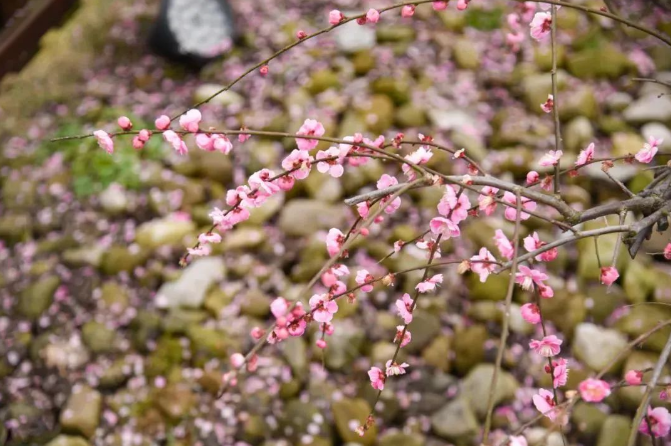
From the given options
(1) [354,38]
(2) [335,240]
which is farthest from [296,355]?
(1) [354,38]

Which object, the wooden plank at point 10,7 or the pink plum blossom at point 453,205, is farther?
the wooden plank at point 10,7

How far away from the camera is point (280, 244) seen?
351 cm

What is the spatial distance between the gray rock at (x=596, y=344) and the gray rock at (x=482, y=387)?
0.37 metres

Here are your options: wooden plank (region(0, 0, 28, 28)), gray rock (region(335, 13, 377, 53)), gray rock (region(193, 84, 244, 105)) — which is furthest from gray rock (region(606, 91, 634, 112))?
wooden plank (region(0, 0, 28, 28))

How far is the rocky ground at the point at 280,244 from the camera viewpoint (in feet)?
9.25

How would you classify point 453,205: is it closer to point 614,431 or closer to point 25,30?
point 614,431

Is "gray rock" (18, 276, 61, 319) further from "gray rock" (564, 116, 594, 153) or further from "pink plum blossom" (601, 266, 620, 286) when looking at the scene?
"gray rock" (564, 116, 594, 153)

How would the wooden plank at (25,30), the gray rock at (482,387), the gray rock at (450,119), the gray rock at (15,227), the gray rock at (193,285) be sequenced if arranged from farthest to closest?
1. the wooden plank at (25,30)
2. the gray rock at (450,119)
3. the gray rock at (15,227)
4. the gray rock at (193,285)
5. the gray rock at (482,387)

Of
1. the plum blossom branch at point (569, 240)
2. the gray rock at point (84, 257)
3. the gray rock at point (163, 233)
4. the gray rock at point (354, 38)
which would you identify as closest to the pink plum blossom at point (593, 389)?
the plum blossom branch at point (569, 240)

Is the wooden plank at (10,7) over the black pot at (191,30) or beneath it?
over

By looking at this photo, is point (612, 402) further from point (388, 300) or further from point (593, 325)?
point (388, 300)

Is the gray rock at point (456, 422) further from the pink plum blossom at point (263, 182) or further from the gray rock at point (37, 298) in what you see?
the gray rock at point (37, 298)

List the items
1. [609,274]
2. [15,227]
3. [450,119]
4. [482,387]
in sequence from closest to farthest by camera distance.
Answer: [609,274]
[482,387]
[15,227]
[450,119]

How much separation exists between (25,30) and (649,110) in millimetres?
4442
